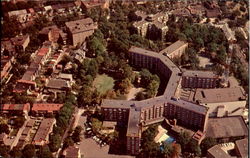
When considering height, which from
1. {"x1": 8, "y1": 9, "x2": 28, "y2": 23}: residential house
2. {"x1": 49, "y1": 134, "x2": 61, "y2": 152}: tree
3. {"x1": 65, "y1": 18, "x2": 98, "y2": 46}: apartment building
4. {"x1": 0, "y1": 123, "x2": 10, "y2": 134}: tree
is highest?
{"x1": 8, "y1": 9, "x2": 28, "y2": 23}: residential house

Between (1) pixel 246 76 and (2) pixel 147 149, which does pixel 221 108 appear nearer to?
(1) pixel 246 76

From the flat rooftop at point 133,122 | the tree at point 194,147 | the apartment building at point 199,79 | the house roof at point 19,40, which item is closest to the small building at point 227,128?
the tree at point 194,147

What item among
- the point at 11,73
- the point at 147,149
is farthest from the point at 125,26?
the point at 147,149

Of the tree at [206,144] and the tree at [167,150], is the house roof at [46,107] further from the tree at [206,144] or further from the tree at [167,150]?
the tree at [206,144]

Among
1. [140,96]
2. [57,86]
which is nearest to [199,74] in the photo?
[140,96]

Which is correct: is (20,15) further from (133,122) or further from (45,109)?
(133,122)

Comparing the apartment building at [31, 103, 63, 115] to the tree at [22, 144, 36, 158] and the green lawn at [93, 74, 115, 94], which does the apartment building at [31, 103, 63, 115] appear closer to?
the tree at [22, 144, 36, 158]

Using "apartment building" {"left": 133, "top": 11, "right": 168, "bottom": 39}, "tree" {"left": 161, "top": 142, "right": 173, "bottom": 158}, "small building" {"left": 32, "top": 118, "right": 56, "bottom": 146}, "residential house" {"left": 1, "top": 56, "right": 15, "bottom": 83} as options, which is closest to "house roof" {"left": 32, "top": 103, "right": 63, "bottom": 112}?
"small building" {"left": 32, "top": 118, "right": 56, "bottom": 146}
